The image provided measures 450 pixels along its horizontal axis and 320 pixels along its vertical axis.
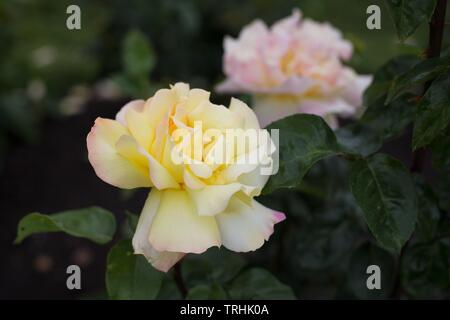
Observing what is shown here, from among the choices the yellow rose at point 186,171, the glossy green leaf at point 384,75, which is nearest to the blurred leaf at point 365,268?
the glossy green leaf at point 384,75

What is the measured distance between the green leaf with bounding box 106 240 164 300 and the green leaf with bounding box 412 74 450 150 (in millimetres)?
402

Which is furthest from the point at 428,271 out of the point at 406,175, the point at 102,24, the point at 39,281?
the point at 102,24

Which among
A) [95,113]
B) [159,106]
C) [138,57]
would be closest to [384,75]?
[159,106]

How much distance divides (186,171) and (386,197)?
282 millimetres

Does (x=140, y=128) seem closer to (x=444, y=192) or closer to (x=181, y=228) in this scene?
(x=181, y=228)

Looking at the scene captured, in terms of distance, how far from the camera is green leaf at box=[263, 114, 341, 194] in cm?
89

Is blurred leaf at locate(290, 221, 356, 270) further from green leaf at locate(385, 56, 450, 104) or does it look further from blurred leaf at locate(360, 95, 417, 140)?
green leaf at locate(385, 56, 450, 104)

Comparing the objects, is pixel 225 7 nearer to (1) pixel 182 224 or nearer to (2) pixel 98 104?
(2) pixel 98 104

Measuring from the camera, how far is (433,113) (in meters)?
0.85

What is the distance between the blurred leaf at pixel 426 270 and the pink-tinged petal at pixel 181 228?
0.40m

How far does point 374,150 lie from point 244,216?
0.88 feet

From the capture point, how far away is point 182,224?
796 mm

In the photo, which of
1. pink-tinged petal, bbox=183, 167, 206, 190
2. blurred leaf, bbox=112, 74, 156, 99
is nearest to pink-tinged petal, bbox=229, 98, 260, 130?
pink-tinged petal, bbox=183, 167, 206, 190

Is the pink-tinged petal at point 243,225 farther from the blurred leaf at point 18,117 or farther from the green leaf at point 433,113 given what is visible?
the blurred leaf at point 18,117
